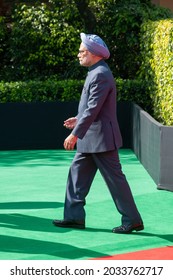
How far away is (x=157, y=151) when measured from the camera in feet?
40.2

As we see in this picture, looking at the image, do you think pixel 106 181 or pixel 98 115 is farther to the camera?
pixel 106 181

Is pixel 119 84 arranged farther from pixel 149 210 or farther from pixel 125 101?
pixel 149 210

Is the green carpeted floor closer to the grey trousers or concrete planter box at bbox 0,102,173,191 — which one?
the grey trousers

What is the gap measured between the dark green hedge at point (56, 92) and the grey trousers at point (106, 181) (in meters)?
8.93

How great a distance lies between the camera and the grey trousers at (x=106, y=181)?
9.11 metres

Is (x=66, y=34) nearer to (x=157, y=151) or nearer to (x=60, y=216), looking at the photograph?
(x=157, y=151)

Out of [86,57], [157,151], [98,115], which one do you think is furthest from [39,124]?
[98,115]

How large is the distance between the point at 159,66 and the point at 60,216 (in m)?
6.14

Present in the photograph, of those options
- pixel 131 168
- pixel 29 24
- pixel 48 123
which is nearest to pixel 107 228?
pixel 131 168

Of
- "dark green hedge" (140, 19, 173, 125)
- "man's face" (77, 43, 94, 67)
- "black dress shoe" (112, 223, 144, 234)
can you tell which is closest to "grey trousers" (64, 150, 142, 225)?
"black dress shoe" (112, 223, 144, 234)

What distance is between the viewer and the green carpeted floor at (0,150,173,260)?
8.45m

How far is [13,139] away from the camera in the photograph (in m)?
17.8

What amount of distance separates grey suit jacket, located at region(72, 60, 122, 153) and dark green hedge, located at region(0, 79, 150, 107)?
30.0 feet

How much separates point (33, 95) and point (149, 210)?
26.6ft
